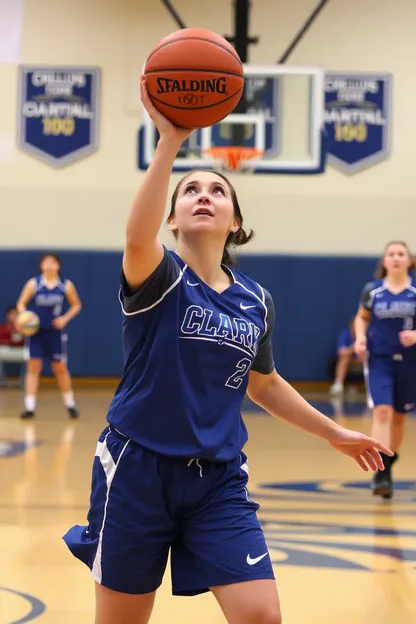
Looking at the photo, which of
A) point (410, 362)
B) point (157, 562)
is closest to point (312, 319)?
point (410, 362)

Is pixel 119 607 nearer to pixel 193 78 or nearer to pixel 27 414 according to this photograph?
pixel 193 78

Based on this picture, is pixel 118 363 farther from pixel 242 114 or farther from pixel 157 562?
pixel 157 562

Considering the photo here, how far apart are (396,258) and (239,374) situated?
15.0 ft

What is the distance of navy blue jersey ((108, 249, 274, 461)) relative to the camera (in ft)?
9.32

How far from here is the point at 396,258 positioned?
7.34 m

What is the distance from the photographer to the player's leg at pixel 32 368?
38.1ft

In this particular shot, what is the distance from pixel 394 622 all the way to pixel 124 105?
12.0m

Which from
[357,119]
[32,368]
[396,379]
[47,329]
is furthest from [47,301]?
[357,119]

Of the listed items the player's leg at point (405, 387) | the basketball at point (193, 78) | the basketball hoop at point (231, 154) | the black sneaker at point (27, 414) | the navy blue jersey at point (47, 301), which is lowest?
the black sneaker at point (27, 414)

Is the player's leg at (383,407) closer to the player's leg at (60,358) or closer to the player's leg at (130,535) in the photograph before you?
the player's leg at (130,535)

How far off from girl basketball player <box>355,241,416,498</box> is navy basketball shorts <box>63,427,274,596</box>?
14.8ft

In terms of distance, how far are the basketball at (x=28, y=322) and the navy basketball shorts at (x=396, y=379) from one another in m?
5.16

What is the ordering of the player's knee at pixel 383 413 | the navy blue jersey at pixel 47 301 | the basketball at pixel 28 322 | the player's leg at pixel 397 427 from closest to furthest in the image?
the player's knee at pixel 383 413 → the player's leg at pixel 397 427 → the basketball at pixel 28 322 → the navy blue jersey at pixel 47 301

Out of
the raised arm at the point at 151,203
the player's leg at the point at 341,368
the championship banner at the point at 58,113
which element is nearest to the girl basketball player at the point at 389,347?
the raised arm at the point at 151,203
